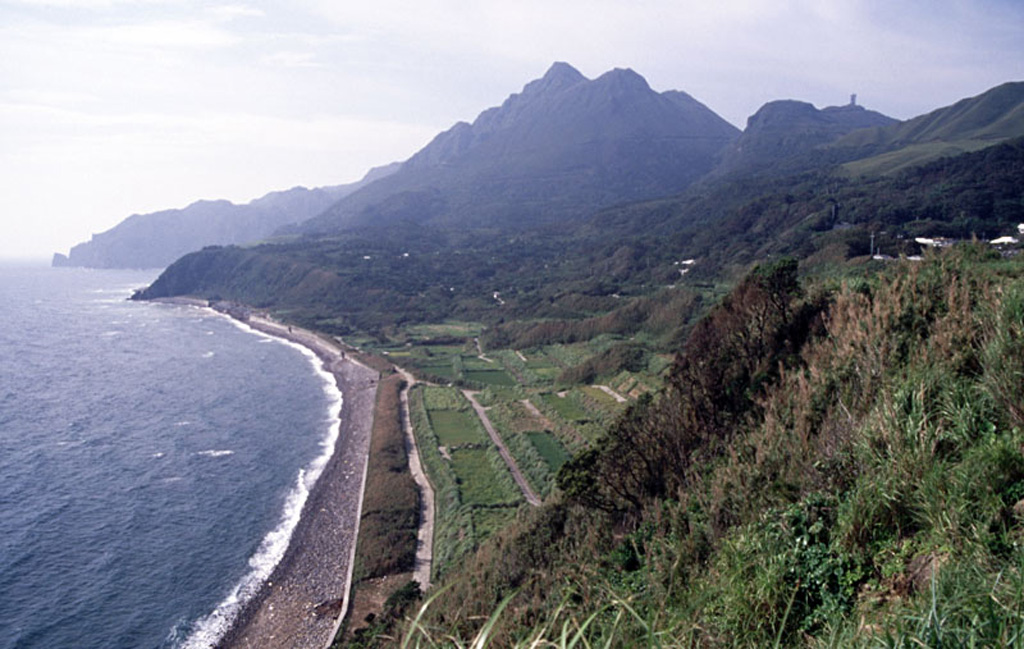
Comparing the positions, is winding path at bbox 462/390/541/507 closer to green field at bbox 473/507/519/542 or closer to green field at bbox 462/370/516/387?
green field at bbox 473/507/519/542

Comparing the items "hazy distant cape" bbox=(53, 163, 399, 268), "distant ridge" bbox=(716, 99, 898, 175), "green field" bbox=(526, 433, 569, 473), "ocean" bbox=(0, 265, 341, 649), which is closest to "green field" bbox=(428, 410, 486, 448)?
"green field" bbox=(526, 433, 569, 473)

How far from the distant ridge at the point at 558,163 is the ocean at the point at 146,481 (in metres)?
89.9

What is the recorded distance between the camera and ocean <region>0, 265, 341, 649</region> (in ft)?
58.6

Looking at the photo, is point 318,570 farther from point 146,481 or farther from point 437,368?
point 437,368

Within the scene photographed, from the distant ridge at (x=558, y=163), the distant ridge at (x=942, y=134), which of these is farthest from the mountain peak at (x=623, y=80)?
the distant ridge at (x=942, y=134)

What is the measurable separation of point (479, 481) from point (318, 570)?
6682mm

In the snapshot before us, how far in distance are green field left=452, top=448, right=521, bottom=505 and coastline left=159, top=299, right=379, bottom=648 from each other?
12.2ft

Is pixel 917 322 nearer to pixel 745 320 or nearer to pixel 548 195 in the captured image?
pixel 745 320

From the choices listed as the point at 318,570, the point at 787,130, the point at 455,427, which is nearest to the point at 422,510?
the point at 318,570

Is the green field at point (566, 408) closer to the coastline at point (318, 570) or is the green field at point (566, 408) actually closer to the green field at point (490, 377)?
the green field at point (490, 377)

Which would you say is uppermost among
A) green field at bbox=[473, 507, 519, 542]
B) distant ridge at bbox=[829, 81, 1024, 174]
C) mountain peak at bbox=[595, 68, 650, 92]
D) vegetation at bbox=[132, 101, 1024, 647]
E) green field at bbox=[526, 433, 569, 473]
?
mountain peak at bbox=[595, 68, 650, 92]

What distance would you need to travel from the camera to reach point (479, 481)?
936 inches

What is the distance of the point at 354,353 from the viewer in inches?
2015

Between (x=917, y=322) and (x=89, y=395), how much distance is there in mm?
43226
